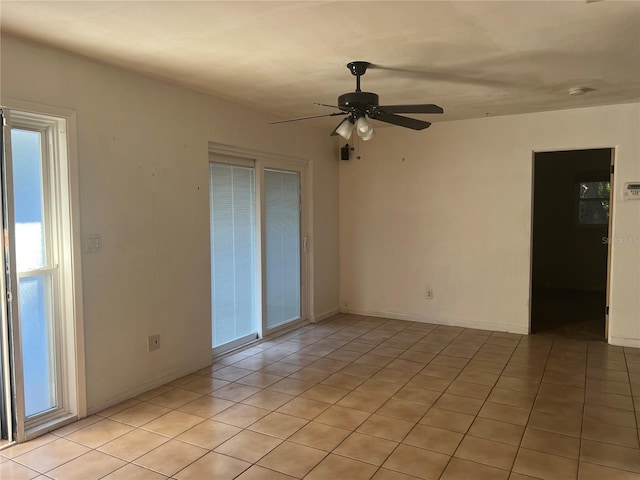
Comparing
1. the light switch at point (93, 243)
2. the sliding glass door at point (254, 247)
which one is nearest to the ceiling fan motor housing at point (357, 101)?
the sliding glass door at point (254, 247)

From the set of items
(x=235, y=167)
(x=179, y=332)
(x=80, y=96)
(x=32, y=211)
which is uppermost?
(x=80, y=96)

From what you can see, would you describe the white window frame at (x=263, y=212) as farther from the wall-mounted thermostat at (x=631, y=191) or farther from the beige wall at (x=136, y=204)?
the wall-mounted thermostat at (x=631, y=191)

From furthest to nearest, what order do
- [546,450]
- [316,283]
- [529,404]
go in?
[316,283] < [529,404] < [546,450]

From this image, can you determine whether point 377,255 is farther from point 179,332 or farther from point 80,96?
point 80,96

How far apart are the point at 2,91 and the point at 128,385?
214 centimetres

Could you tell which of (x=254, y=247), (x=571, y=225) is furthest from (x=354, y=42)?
(x=571, y=225)

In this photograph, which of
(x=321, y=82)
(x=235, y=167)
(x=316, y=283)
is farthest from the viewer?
(x=316, y=283)

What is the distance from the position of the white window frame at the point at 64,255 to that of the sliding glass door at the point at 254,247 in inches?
56.3

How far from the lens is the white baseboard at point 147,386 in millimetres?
3261

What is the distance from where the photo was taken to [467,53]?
10.1 feet

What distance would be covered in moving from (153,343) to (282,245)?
2.05 metres

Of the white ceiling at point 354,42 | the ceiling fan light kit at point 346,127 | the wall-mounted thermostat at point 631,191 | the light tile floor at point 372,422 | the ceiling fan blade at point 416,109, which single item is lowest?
the light tile floor at point 372,422

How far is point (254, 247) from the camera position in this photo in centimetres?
494

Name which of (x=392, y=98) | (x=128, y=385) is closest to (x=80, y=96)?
(x=128, y=385)
